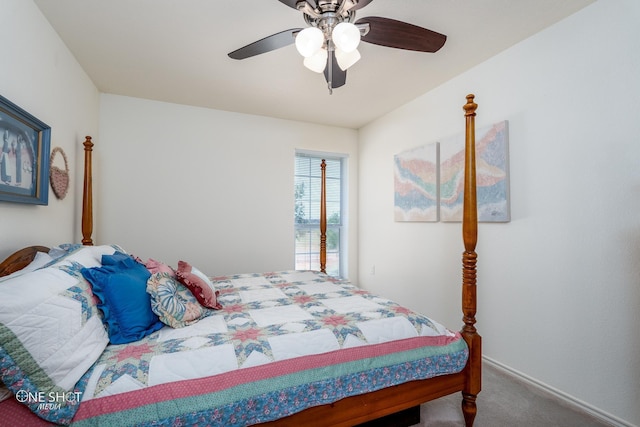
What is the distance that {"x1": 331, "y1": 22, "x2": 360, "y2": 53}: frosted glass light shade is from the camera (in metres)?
1.46

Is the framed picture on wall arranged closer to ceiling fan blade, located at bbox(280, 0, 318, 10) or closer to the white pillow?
the white pillow

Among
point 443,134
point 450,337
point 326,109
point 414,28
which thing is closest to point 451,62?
point 443,134

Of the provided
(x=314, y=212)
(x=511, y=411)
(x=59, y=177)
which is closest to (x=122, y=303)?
(x=59, y=177)

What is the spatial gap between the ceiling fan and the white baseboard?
2332 mm

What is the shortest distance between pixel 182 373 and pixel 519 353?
2.33 metres

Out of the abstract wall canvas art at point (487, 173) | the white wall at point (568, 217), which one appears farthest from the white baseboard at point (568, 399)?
the abstract wall canvas art at point (487, 173)

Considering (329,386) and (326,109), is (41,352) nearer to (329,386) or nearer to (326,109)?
(329,386)

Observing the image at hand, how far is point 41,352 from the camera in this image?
3.22ft

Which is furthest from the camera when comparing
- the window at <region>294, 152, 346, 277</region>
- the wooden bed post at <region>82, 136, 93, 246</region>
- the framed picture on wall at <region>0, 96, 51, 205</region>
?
the window at <region>294, 152, 346, 277</region>

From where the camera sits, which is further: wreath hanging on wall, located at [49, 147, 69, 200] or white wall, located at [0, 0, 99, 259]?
wreath hanging on wall, located at [49, 147, 69, 200]

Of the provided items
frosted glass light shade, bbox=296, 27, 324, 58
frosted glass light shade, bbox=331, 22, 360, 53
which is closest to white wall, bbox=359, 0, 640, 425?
frosted glass light shade, bbox=331, 22, 360, 53

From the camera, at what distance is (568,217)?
2.00 m

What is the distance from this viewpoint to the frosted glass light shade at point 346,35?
4.78ft

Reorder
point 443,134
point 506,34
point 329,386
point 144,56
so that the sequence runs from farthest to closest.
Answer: point 443,134
point 144,56
point 506,34
point 329,386
